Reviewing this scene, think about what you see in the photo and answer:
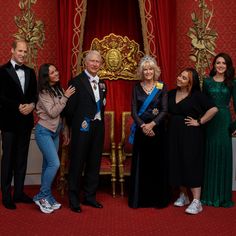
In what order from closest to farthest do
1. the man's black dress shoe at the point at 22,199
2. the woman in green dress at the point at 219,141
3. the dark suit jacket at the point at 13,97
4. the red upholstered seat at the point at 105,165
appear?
the dark suit jacket at the point at 13,97 < the woman in green dress at the point at 219,141 < the man's black dress shoe at the point at 22,199 < the red upholstered seat at the point at 105,165

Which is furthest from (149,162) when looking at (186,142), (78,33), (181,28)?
(181,28)

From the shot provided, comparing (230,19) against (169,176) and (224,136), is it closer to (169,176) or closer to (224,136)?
(224,136)

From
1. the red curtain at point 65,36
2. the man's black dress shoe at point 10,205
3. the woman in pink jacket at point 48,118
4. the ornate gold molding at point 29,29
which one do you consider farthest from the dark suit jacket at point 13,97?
the ornate gold molding at point 29,29

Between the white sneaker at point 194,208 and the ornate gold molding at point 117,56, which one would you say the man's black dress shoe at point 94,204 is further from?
the ornate gold molding at point 117,56

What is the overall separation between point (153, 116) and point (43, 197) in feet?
4.36

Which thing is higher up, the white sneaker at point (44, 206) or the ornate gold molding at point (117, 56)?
the ornate gold molding at point (117, 56)

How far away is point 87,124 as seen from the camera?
369 cm

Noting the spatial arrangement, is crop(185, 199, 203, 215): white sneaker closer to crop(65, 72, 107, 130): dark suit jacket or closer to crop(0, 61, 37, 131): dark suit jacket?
crop(65, 72, 107, 130): dark suit jacket

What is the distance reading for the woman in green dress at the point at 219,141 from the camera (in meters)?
3.87

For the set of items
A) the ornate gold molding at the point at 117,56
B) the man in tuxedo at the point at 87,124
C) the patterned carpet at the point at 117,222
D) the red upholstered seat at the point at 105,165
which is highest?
the ornate gold molding at the point at 117,56

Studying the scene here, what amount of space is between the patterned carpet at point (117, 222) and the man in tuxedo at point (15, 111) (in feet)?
1.26

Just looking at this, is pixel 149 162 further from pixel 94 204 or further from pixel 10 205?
pixel 10 205

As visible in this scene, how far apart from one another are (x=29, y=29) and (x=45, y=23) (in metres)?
0.25

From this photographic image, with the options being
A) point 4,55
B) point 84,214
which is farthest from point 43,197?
point 4,55
